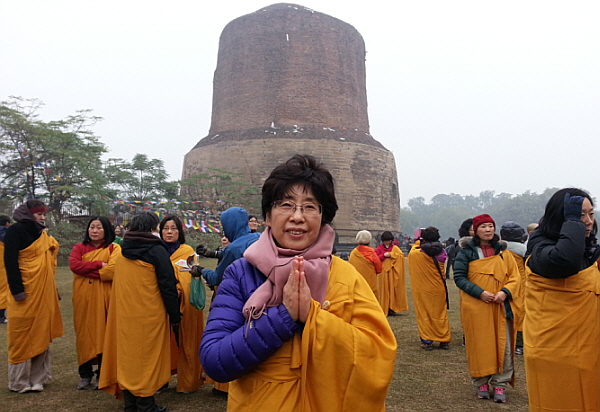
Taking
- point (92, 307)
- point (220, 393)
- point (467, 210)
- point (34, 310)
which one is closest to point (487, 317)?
point (220, 393)

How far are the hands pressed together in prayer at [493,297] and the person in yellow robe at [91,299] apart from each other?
3250mm

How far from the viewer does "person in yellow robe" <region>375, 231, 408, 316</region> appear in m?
8.71

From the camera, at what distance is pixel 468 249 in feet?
13.9

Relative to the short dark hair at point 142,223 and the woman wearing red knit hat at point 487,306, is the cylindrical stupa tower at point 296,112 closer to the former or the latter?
the woman wearing red knit hat at point 487,306

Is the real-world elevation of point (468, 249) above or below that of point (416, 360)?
above

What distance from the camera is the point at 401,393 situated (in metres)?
4.15

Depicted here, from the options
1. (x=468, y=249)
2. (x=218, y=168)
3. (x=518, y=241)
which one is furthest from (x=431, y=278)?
(x=218, y=168)

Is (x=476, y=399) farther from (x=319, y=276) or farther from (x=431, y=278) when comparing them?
(x=319, y=276)

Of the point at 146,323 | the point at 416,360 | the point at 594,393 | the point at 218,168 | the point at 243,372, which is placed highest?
the point at 218,168

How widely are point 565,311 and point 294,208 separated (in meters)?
1.82

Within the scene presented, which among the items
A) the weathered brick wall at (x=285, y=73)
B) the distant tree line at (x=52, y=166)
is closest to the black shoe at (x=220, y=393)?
the distant tree line at (x=52, y=166)

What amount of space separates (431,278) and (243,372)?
16.8ft

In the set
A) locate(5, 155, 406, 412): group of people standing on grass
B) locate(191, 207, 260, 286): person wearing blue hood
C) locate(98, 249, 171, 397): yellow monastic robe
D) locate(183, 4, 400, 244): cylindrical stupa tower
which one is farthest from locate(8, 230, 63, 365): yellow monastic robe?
locate(183, 4, 400, 244): cylindrical stupa tower

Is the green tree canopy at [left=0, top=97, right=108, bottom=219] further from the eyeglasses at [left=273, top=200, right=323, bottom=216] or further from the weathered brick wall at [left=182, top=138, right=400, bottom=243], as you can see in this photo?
the eyeglasses at [left=273, top=200, right=323, bottom=216]
